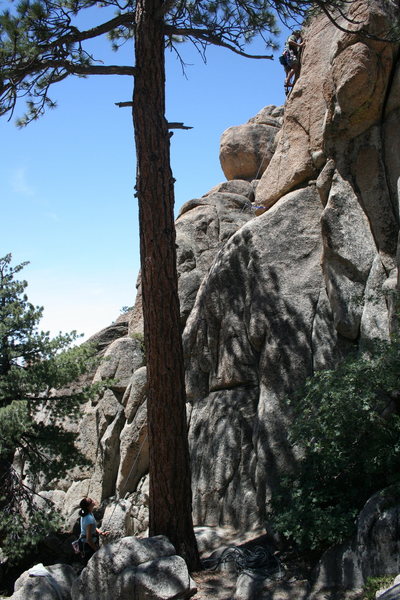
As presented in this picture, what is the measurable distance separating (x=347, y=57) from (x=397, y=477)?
6777 mm

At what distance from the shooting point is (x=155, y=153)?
8492 mm

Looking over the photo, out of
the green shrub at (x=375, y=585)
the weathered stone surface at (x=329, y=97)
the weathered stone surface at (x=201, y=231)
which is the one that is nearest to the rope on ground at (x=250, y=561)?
the green shrub at (x=375, y=585)

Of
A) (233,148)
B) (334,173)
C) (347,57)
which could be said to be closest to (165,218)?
(334,173)

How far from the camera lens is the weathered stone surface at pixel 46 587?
7594mm

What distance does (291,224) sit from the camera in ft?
35.3

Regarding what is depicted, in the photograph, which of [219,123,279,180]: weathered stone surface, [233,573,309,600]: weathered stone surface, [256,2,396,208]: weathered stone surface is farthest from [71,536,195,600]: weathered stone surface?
[219,123,279,180]: weathered stone surface

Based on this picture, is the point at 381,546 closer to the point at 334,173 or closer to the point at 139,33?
the point at 334,173

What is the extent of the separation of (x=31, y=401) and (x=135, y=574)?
4.44 meters

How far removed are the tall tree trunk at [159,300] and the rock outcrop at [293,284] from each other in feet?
5.80

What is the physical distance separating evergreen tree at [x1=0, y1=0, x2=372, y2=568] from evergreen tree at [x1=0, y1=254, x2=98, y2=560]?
2.50 metres

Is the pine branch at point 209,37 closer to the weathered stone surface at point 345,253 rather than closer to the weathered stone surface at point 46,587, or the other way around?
the weathered stone surface at point 345,253

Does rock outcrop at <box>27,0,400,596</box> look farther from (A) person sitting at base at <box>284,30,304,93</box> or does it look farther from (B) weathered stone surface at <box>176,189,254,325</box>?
(B) weathered stone surface at <box>176,189,254,325</box>

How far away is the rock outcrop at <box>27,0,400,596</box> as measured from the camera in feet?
30.6

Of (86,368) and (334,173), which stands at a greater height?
(334,173)
